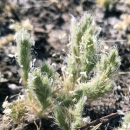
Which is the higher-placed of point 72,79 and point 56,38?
point 56,38

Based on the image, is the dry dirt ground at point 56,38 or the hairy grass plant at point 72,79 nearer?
the hairy grass plant at point 72,79

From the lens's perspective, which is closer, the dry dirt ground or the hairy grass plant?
the hairy grass plant

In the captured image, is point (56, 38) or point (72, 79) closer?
point (72, 79)
